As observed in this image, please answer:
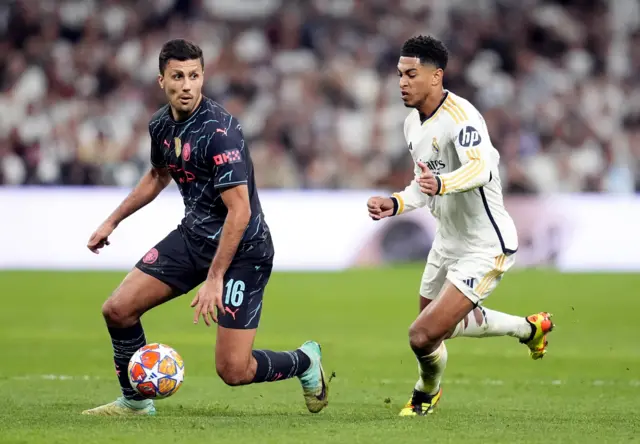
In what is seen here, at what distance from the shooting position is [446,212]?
7.95m

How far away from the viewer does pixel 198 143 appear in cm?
717

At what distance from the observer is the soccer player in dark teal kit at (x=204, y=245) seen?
278 inches

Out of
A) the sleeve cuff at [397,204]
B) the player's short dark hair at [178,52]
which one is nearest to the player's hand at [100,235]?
the player's short dark hair at [178,52]

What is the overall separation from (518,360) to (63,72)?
519 inches

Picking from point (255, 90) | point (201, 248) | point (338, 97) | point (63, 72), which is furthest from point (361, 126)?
point (201, 248)

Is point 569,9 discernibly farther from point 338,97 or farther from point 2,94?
point 2,94

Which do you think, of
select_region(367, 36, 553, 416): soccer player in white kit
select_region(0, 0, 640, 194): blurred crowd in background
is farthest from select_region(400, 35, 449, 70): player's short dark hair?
select_region(0, 0, 640, 194): blurred crowd in background

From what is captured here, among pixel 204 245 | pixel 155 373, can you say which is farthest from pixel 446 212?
pixel 155 373

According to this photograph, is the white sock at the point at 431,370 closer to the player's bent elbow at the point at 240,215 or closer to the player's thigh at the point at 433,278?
the player's thigh at the point at 433,278

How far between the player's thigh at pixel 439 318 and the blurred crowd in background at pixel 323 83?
12791 mm

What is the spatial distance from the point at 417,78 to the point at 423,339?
1726 mm

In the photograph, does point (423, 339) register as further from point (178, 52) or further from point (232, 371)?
point (178, 52)

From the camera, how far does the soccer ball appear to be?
7056mm

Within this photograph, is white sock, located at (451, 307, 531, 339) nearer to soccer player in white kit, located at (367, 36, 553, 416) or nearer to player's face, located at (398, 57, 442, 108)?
soccer player in white kit, located at (367, 36, 553, 416)
